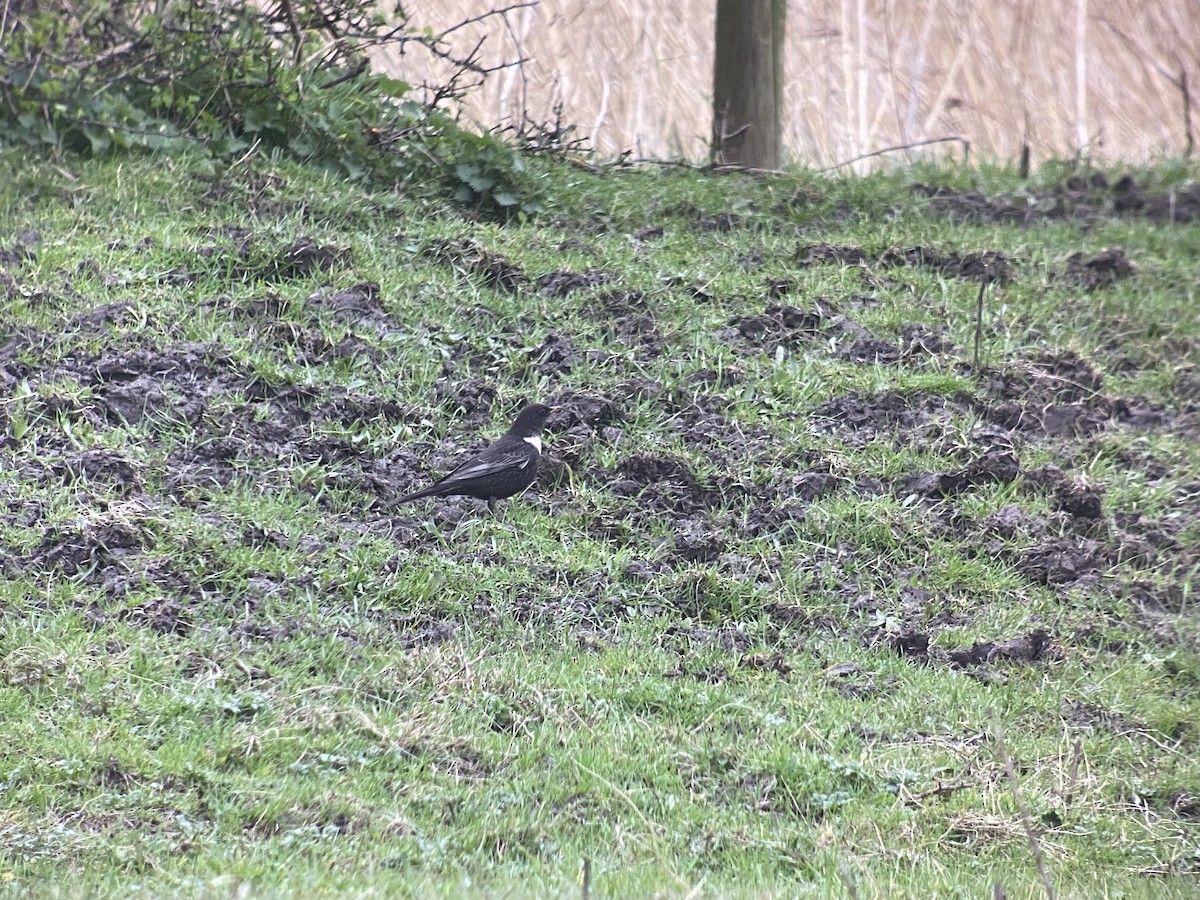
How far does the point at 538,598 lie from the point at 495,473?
746 millimetres

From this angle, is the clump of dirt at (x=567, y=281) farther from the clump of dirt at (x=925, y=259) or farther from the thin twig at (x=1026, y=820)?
the thin twig at (x=1026, y=820)

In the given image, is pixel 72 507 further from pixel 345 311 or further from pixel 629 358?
pixel 629 358

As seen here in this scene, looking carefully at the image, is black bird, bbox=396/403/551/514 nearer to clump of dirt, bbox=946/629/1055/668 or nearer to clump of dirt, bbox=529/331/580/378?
clump of dirt, bbox=529/331/580/378

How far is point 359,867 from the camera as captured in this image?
4.06 metres

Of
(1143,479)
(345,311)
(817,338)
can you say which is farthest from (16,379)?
(1143,479)

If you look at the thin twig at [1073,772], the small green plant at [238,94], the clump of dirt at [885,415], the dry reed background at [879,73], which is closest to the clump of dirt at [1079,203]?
the dry reed background at [879,73]

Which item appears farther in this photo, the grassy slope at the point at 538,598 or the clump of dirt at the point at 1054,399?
the clump of dirt at the point at 1054,399

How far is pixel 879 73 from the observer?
12.4 meters

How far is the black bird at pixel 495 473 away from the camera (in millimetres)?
6434

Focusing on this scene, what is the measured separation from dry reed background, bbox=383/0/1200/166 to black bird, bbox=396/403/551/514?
478cm

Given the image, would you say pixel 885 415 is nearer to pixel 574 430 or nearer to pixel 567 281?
pixel 574 430

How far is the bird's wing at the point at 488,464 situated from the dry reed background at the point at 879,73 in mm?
4845

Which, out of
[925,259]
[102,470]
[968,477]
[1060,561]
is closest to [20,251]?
[102,470]

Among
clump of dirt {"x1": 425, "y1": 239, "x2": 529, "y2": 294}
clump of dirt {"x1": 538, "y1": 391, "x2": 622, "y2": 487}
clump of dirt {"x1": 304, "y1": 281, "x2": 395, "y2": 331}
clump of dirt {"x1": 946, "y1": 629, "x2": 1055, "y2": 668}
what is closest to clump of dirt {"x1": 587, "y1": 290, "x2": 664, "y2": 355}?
clump of dirt {"x1": 425, "y1": 239, "x2": 529, "y2": 294}
